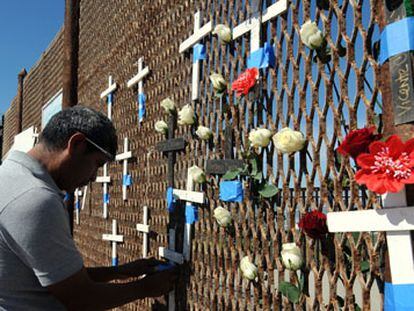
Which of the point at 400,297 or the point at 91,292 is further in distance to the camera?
the point at 91,292

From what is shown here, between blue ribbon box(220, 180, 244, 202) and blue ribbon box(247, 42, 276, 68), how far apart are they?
0.46m

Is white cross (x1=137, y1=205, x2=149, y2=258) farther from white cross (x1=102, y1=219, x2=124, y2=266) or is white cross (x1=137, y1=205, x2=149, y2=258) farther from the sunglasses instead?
the sunglasses

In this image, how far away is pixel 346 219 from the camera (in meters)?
1.14

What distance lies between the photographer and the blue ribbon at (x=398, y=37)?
1.03m

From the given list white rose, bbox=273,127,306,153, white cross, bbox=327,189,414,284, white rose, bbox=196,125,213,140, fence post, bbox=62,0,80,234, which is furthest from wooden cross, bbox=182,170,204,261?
fence post, bbox=62,0,80,234

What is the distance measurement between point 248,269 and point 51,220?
0.73 meters

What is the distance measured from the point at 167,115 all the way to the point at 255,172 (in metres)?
1.03

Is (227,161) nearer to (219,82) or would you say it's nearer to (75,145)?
(219,82)

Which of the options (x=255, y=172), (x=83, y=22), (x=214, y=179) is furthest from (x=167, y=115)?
(x=83, y=22)

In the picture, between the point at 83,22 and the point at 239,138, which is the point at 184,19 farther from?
the point at 83,22

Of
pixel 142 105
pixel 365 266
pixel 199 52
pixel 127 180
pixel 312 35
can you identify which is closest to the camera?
pixel 365 266

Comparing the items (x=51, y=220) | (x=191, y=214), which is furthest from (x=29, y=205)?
(x=191, y=214)

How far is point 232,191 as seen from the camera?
1712 mm

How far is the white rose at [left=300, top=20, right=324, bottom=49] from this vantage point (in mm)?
1315
